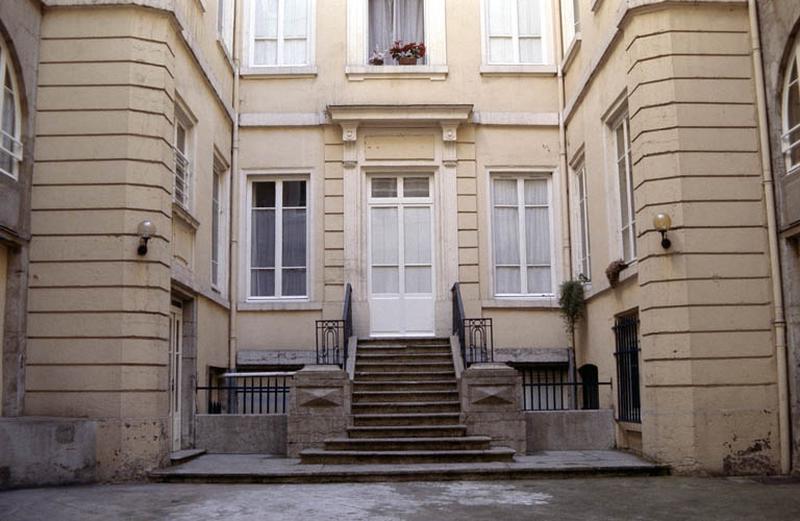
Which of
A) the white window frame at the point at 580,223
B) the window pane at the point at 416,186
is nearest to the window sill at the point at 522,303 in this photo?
the white window frame at the point at 580,223

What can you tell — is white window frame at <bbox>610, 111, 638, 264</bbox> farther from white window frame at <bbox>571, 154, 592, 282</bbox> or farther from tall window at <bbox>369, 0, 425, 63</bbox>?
tall window at <bbox>369, 0, 425, 63</bbox>

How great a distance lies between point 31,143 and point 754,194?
8.11 m

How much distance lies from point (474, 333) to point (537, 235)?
6.70 feet

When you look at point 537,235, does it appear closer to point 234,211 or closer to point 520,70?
point 520,70

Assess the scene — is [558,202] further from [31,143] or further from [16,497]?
[16,497]

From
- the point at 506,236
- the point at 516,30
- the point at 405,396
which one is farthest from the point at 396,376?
the point at 516,30

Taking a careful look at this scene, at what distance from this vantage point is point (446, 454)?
→ 10.3m

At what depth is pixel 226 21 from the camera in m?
14.4

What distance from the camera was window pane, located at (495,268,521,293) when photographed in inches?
579

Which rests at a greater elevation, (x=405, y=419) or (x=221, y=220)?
(x=221, y=220)

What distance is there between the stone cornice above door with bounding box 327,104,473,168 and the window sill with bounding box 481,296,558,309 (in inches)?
94.4

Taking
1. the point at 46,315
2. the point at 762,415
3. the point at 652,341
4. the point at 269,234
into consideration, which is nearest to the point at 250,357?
the point at 269,234

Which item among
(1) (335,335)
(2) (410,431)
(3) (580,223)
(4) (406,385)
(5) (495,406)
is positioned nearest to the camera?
(2) (410,431)

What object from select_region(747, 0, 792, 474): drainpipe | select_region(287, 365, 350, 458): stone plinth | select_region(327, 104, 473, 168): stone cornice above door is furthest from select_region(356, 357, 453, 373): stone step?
select_region(747, 0, 792, 474): drainpipe
